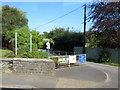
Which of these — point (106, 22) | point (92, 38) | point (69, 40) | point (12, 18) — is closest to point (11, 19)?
point (12, 18)

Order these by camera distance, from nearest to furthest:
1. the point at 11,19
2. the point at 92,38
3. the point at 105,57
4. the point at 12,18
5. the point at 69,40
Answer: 1. the point at 105,57
2. the point at 92,38
3. the point at 69,40
4. the point at 11,19
5. the point at 12,18

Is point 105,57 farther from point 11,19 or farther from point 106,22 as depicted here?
point 11,19

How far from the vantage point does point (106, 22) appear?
1454 centimetres

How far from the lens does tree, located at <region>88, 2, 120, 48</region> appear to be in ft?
46.5

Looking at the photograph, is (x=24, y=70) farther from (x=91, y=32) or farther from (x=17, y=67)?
(x=91, y=32)

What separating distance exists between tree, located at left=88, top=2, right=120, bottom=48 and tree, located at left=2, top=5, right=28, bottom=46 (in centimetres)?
1665

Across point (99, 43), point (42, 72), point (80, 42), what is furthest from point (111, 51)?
point (42, 72)

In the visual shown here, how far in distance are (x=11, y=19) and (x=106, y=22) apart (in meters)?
19.9

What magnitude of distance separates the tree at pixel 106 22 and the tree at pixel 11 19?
1665 cm

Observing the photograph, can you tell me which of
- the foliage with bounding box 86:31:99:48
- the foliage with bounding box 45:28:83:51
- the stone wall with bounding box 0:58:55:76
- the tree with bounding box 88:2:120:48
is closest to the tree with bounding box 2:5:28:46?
the foliage with bounding box 45:28:83:51

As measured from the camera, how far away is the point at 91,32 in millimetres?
17734

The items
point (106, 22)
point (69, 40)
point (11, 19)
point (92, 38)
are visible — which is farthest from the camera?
point (11, 19)

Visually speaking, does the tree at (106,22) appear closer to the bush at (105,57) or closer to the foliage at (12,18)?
the bush at (105,57)

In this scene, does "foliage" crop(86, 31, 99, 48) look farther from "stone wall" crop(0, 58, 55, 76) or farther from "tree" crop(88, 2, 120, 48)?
"stone wall" crop(0, 58, 55, 76)
